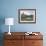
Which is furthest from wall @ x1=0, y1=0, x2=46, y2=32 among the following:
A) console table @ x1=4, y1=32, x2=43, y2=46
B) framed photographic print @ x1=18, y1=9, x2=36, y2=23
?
console table @ x1=4, y1=32, x2=43, y2=46

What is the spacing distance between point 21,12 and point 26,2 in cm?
39

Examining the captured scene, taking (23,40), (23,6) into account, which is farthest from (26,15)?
(23,40)

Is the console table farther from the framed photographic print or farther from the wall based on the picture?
the framed photographic print

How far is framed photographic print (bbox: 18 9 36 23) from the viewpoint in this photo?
4395 millimetres

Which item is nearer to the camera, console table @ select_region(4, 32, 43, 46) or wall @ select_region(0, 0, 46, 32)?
console table @ select_region(4, 32, 43, 46)

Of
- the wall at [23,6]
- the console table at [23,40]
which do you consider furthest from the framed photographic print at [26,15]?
the console table at [23,40]

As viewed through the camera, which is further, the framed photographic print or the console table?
the framed photographic print

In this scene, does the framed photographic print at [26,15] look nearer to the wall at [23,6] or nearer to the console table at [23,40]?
the wall at [23,6]

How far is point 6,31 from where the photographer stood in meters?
4.43

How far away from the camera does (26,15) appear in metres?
4.42

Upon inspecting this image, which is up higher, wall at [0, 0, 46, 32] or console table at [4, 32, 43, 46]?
wall at [0, 0, 46, 32]

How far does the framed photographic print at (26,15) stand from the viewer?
4.39 metres

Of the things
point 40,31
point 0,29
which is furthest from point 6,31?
point 40,31

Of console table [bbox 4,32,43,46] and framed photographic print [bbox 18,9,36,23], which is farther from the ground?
framed photographic print [bbox 18,9,36,23]
